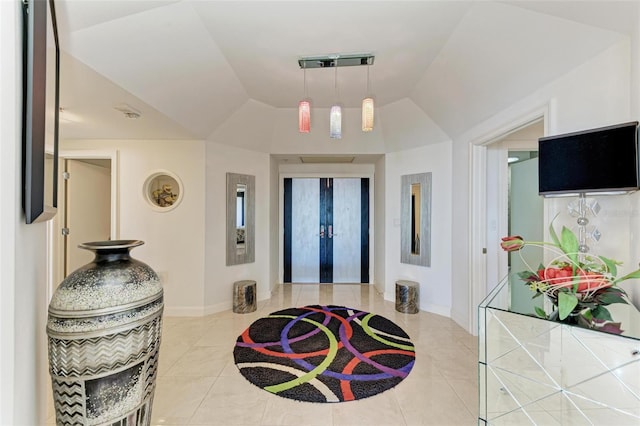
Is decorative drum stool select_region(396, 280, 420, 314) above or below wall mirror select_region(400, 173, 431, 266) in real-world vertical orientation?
below

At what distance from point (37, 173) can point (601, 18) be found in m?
2.76

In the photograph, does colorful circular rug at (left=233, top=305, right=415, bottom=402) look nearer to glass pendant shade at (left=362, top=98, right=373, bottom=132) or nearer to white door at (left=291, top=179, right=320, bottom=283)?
white door at (left=291, top=179, right=320, bottom=283)

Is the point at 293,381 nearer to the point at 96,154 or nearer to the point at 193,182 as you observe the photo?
the point at 193,182

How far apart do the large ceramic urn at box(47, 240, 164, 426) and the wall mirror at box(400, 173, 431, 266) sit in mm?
3347

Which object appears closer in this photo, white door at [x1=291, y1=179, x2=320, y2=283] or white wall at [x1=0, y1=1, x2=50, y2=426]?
white wall at [x1=0, y1=1, x2=50, y2=426]

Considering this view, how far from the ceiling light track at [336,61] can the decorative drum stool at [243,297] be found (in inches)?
111

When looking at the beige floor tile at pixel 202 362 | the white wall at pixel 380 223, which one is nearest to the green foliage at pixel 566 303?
the beige floor tile at pixel 202 362

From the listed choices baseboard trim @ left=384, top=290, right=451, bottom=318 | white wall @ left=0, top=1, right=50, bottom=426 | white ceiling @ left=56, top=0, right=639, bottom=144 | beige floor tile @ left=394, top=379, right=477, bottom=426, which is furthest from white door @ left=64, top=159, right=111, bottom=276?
baseboard trim @ left=384, top=290, right=451, bottom=318

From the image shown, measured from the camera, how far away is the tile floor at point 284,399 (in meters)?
1.77

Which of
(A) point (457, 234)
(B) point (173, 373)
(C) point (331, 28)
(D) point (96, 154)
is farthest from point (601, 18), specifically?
(D) point (96, 154)

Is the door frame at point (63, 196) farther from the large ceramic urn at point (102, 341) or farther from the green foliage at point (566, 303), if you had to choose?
the green foliage at point (566, 303)

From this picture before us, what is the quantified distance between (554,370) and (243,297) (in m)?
3.24

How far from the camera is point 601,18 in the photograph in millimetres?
1394

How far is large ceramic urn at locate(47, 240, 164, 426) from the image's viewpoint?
47.4 inches
